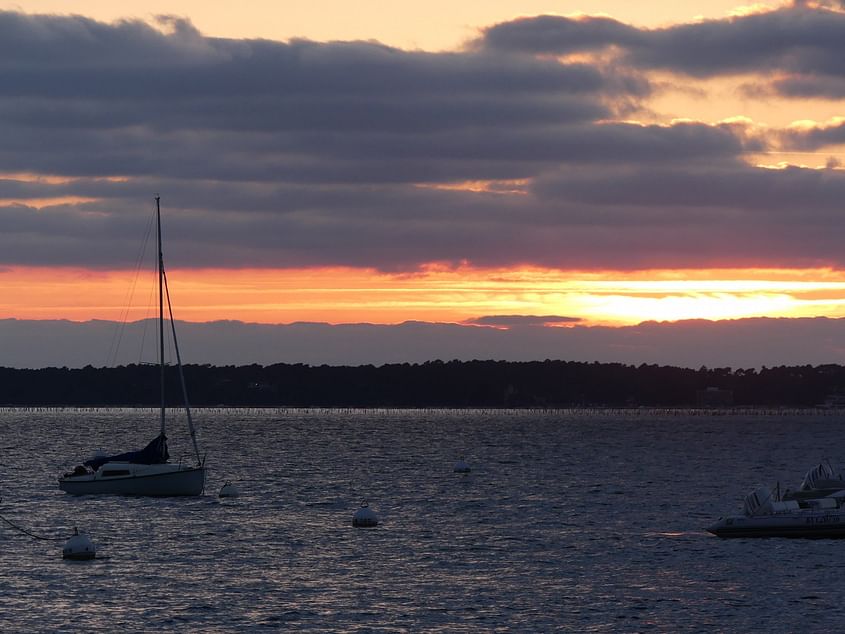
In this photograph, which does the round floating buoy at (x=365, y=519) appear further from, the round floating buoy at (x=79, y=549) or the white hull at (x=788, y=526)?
the white hull at (x=788, y=526)

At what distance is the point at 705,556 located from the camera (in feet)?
234

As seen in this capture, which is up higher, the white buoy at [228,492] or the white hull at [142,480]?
the white hull at [142,480]

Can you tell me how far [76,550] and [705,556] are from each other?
3402 cm

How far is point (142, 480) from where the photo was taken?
336 feet

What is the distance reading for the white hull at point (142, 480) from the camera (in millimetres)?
102438

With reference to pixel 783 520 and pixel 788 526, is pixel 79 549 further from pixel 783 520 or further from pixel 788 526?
pixel 788 526

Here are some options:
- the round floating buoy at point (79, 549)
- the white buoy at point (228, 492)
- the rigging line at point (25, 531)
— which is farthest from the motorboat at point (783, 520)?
the white buoy at point (228, 492)

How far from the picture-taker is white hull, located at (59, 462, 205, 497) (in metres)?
102

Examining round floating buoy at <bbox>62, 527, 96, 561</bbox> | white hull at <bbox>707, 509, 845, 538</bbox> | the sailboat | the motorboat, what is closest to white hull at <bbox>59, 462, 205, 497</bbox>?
the sailboat

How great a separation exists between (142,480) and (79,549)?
114 feet

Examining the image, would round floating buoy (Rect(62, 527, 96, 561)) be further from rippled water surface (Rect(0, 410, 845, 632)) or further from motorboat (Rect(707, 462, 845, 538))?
motorboat (Rect(707, 462, 845, 538))

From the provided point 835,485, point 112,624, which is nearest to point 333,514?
point 835,485

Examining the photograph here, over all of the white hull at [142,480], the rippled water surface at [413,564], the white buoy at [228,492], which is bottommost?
the rippled water surface at [413,564]

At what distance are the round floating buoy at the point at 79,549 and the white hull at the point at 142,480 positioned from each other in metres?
33.8
